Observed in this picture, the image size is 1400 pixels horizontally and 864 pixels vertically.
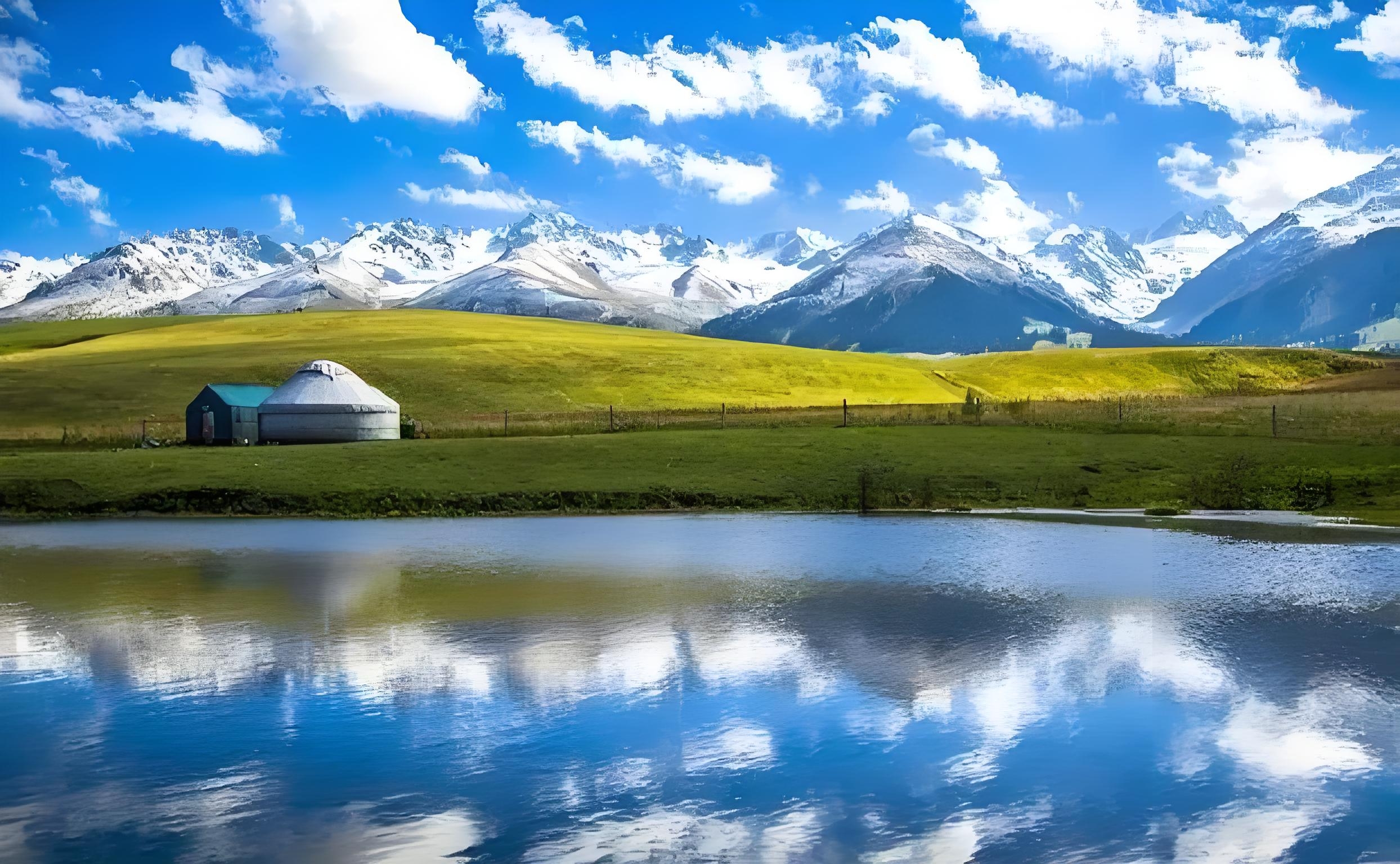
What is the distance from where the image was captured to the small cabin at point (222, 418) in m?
72.4

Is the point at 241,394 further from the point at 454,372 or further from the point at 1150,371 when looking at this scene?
the point at 1150,371

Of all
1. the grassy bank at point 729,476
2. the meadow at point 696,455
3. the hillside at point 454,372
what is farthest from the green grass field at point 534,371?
the grassy bank at point 729,476

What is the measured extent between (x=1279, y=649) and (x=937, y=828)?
9.63 metres

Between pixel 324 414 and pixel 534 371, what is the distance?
55838mm

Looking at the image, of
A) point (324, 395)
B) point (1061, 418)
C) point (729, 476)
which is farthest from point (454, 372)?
point (729, 476)

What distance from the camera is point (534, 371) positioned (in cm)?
12825

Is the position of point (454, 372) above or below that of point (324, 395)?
above

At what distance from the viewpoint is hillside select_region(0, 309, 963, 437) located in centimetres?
10588

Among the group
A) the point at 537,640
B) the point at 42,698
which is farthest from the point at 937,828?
the point at 42,698

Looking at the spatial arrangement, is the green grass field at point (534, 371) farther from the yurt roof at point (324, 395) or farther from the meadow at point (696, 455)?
the yurt roof at point (324, 395)

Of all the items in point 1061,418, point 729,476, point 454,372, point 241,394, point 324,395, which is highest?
point 454,372

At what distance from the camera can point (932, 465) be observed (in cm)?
4909

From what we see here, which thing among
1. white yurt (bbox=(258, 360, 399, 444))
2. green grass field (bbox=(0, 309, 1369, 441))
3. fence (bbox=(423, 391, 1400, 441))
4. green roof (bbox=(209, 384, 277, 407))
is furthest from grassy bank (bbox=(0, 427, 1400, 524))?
green grass field (bbox=(0, 309, 1369, 441))

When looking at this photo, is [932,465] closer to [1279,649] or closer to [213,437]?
[1279,649]
